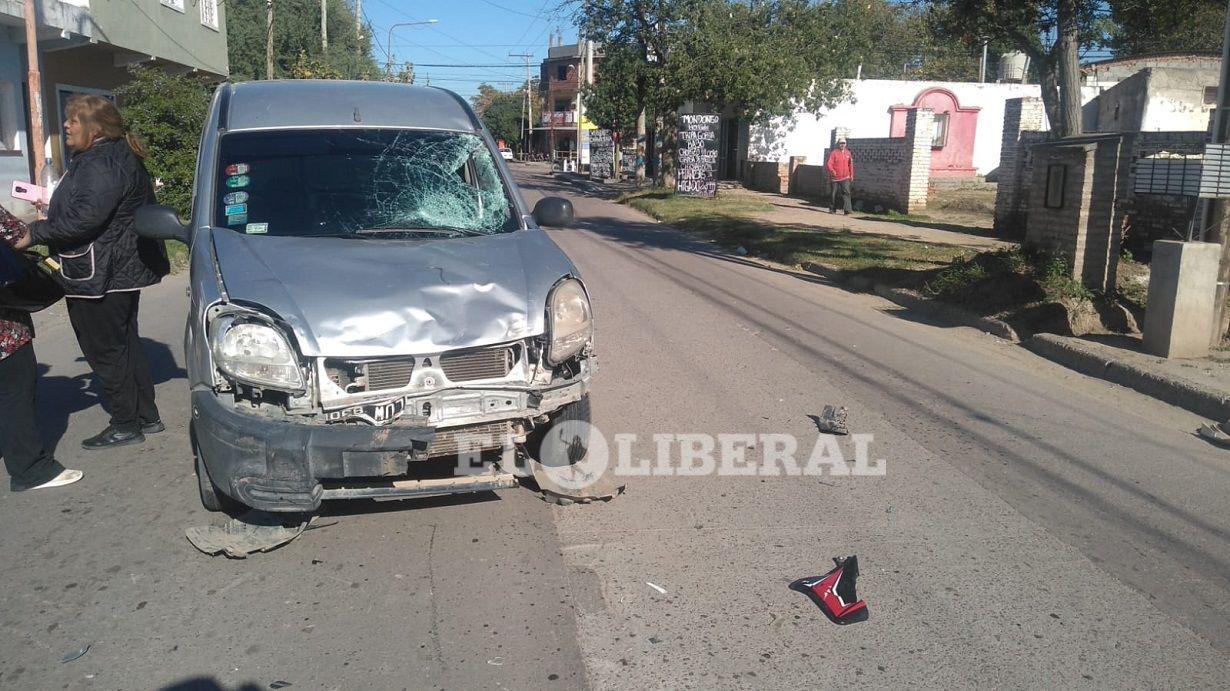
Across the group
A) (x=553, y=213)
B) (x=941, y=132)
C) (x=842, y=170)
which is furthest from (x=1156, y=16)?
(x=941, y=132)

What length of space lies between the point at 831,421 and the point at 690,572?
244cm

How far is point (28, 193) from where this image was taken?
5934 mm

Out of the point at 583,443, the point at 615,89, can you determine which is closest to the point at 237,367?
the point at 583,443

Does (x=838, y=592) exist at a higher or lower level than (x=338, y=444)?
lower

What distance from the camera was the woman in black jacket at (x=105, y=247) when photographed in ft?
17.7

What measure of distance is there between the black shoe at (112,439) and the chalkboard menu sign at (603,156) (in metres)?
40.4

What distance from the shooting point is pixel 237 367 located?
13.3 ft

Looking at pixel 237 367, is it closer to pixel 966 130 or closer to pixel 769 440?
pixel 769 440

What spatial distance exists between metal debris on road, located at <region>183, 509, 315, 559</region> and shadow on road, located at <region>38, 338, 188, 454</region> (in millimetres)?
1905

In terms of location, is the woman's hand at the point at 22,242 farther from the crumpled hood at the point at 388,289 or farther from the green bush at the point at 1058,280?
the green bush at the point at 1058,280

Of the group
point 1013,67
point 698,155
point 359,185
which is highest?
point 1013,67

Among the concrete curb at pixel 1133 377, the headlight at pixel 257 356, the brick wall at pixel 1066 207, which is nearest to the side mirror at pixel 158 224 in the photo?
the headlight at pixel 257 356

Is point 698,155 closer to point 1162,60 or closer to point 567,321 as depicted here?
point 1162,60

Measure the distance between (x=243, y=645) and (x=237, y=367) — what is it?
1140mm
